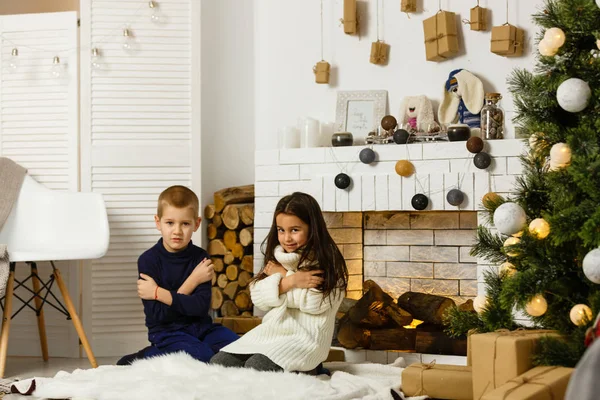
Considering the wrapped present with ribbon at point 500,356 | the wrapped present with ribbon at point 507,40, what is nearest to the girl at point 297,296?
the wrapped present with ribbon at point 500,356

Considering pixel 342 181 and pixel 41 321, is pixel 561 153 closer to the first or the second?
pixel 342 181

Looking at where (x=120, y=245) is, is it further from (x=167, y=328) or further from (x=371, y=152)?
(x=371, y=152)

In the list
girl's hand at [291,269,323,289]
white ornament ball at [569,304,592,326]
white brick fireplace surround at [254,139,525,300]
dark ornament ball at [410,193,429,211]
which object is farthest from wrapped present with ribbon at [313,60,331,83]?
white ornament ball at [569,304,592,326]

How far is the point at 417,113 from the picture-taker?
12.2ft

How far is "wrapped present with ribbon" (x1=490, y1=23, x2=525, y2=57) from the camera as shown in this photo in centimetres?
354

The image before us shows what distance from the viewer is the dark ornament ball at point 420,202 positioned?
3.55 meters

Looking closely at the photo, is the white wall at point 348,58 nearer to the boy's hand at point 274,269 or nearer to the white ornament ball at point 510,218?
the boy's hand at point 274,269

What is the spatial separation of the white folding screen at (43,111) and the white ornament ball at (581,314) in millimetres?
2517

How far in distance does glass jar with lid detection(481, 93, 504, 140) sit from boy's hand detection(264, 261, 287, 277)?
1.06 meters

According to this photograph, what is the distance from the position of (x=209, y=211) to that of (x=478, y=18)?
58.3 inches

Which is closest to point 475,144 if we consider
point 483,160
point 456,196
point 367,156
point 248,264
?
point 483,160

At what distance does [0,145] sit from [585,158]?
2.86 m

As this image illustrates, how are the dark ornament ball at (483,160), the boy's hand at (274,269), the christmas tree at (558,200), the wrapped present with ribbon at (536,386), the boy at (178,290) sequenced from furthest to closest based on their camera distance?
1. the dark ornament ball at (483,160)
2. the boy at (178,290)
3. the boy's hand at (274,269)
4. the christmas tree at (558,200)
5. the wrapped present with ribbon at (536,386)

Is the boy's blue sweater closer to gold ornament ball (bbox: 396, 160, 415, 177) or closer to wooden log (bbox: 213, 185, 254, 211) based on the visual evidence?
wooden log (bbox: 213, 185, 254, 211)
